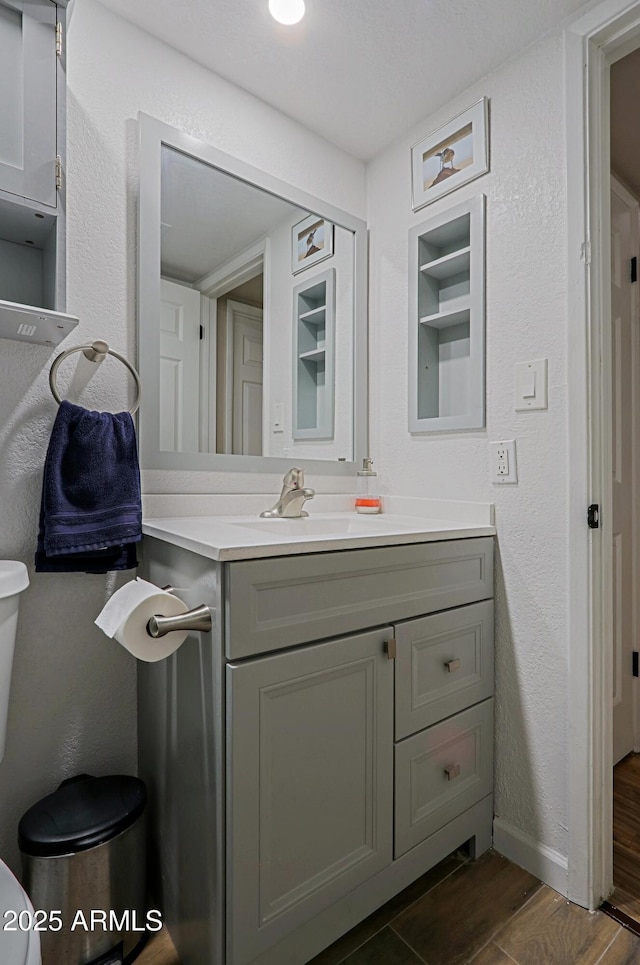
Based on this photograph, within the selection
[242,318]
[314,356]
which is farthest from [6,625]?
[314,356]

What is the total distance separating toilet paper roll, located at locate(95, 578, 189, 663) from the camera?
949 millimetres

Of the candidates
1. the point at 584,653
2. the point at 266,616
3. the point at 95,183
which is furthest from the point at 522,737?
the point at 95,183

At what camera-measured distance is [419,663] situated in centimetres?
124

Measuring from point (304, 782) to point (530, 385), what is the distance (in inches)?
44.0

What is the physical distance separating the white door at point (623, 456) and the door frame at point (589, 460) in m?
0.68

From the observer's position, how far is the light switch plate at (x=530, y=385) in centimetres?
136

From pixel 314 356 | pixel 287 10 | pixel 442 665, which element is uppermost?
pixel 287 10

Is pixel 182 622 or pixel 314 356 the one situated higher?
pixel 314 356

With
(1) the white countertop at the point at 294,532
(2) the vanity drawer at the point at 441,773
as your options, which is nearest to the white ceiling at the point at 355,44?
(1) the white countertop at the point at 294,532

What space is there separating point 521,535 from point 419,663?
46cm

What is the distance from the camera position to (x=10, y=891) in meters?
0.71

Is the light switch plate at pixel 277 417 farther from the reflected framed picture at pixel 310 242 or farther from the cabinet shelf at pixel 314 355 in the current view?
the reflected framed picture at pixel 310 242

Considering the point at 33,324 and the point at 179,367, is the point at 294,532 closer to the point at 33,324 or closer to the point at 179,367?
the point at 179,367

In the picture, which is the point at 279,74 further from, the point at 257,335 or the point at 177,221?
the point at 257,335
